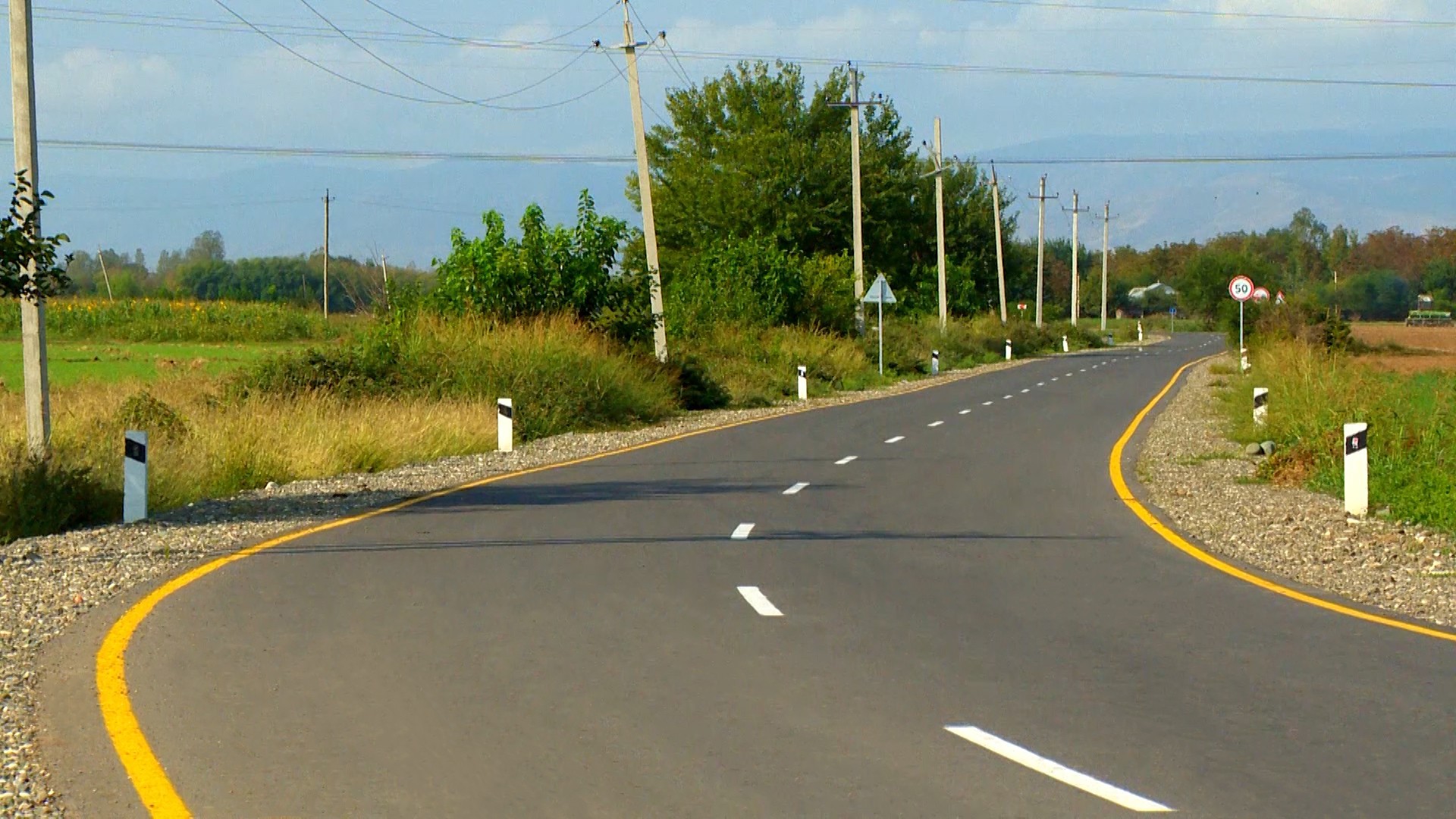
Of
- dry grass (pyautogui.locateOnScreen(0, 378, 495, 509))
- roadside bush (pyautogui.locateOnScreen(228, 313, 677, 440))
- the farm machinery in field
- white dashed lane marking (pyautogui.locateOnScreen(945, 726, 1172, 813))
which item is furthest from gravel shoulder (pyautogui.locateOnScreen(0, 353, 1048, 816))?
the farm machinery in field

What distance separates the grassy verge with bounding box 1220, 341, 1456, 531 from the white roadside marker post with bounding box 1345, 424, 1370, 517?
32 centimetres

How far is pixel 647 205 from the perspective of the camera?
38531mm

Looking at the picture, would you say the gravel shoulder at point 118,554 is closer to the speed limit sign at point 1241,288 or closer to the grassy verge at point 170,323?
the speed limit sign at point 1241,288

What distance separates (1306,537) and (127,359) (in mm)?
48701

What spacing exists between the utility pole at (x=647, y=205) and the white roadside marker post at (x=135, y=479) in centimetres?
2197

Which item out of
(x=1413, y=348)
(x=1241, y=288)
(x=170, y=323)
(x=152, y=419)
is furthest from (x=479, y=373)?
(x=170, y=323)

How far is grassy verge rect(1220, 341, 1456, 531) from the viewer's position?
1606 cm

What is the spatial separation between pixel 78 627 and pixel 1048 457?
16.6m

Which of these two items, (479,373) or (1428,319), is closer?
(479,373)

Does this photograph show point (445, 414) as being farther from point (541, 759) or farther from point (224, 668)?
point (541, 759)

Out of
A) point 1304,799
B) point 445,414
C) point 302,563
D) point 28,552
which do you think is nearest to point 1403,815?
point 1304,799

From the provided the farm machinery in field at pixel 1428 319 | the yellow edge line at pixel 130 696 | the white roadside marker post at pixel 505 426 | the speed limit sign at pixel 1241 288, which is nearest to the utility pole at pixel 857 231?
the speed limit sign at pixel 1241 288

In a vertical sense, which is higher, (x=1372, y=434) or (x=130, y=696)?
(x=1372, y=434)

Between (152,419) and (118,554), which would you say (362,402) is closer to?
(152,419)
